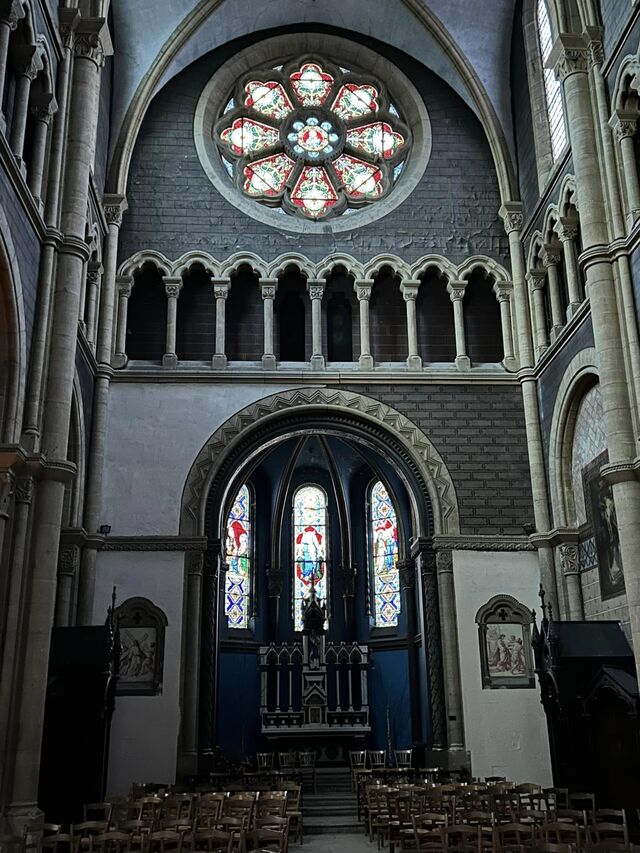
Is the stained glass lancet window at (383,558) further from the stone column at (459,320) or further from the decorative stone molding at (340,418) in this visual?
the stone column at (459,320)

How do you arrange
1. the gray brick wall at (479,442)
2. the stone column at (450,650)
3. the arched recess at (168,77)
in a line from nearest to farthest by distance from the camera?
the stone column at (450,650) < the gray brick wall at (479,442) < the arched recess at (168,77)

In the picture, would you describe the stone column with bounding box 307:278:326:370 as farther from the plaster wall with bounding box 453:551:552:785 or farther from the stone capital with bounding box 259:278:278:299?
the plaster wall with bounding box 453:551:552:785

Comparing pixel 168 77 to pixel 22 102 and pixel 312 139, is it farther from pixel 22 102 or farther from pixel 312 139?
pixel 22 102

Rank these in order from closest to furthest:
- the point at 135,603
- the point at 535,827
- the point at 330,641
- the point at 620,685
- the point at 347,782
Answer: the point at 535,827 < the point at 620,685 < the point at 135,603 < the point at 347,782 < the point at 330,641

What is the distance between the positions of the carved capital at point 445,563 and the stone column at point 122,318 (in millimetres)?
8026

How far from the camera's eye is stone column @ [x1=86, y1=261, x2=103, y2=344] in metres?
20.1

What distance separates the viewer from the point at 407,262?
22328 millimetres

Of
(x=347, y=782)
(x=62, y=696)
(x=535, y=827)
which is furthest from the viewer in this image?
(x=347, y=782)

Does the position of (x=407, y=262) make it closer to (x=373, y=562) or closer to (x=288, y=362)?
(x=288, y=362)

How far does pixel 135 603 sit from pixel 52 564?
19.2ft

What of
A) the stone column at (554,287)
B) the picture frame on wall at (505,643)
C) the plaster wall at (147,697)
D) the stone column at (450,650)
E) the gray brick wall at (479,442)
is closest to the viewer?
the plaster wall at (147,697)

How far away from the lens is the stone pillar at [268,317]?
21.2 meters

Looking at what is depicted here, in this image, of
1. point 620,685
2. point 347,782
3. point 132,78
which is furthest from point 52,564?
point 132,78

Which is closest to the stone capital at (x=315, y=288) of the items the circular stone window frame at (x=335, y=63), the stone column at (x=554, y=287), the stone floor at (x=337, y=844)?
the circular stone window frame at (x=335, y=63)
